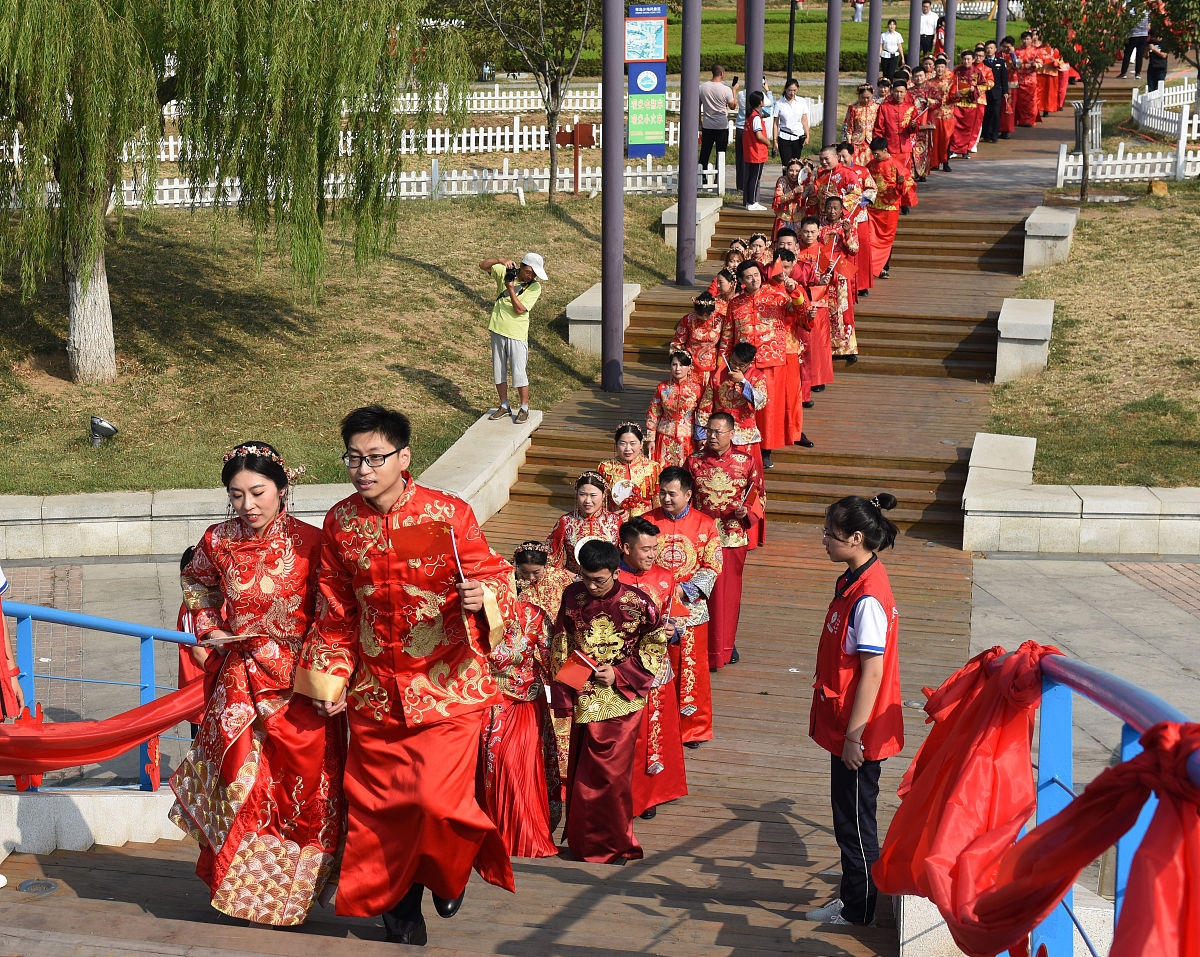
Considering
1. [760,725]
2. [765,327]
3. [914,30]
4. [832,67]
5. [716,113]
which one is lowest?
[760,725]

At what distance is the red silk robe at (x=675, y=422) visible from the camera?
35.2ft

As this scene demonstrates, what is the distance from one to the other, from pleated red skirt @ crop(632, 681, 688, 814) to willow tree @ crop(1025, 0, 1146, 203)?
14.5 metres

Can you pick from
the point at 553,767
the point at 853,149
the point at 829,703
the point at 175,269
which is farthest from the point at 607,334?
the point at 829,703

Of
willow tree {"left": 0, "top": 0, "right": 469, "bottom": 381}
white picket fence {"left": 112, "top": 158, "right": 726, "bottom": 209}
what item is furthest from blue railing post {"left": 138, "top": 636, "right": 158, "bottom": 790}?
white picket fence {"left": 112, "top": 158, "right": 726, "bottom": 209}

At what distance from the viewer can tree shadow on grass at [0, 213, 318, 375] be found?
14758mm

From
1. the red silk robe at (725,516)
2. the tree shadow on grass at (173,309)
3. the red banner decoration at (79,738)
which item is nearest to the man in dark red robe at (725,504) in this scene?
the red silk robe at (725,516)

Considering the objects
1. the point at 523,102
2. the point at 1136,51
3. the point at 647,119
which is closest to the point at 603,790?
the point at 647,119

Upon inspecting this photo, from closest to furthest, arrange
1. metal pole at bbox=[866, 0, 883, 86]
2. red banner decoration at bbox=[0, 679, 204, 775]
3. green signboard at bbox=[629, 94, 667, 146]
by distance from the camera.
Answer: red banner decoration at bbox=[0, 679, 204, 775]
green signboard at bbox=[629, 94, 667, 146]
metal pole at bbox=[866, 0, 883, 86]

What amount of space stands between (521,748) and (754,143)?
1333cm

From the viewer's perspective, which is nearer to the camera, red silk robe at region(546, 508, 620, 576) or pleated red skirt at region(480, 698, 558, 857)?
pleated red skirt at region(480, 698, 558, 857)

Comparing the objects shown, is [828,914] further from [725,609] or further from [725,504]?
[725,504]

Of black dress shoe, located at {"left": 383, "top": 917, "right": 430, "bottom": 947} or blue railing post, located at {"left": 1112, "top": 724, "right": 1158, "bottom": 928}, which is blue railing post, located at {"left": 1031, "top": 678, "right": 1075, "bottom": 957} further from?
black dress shoe, located at {"left": 383, "top": 917, "right": 430, "bottom": 947}

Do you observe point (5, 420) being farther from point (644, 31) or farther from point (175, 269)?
point (644, 31)

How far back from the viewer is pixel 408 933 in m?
4.90
